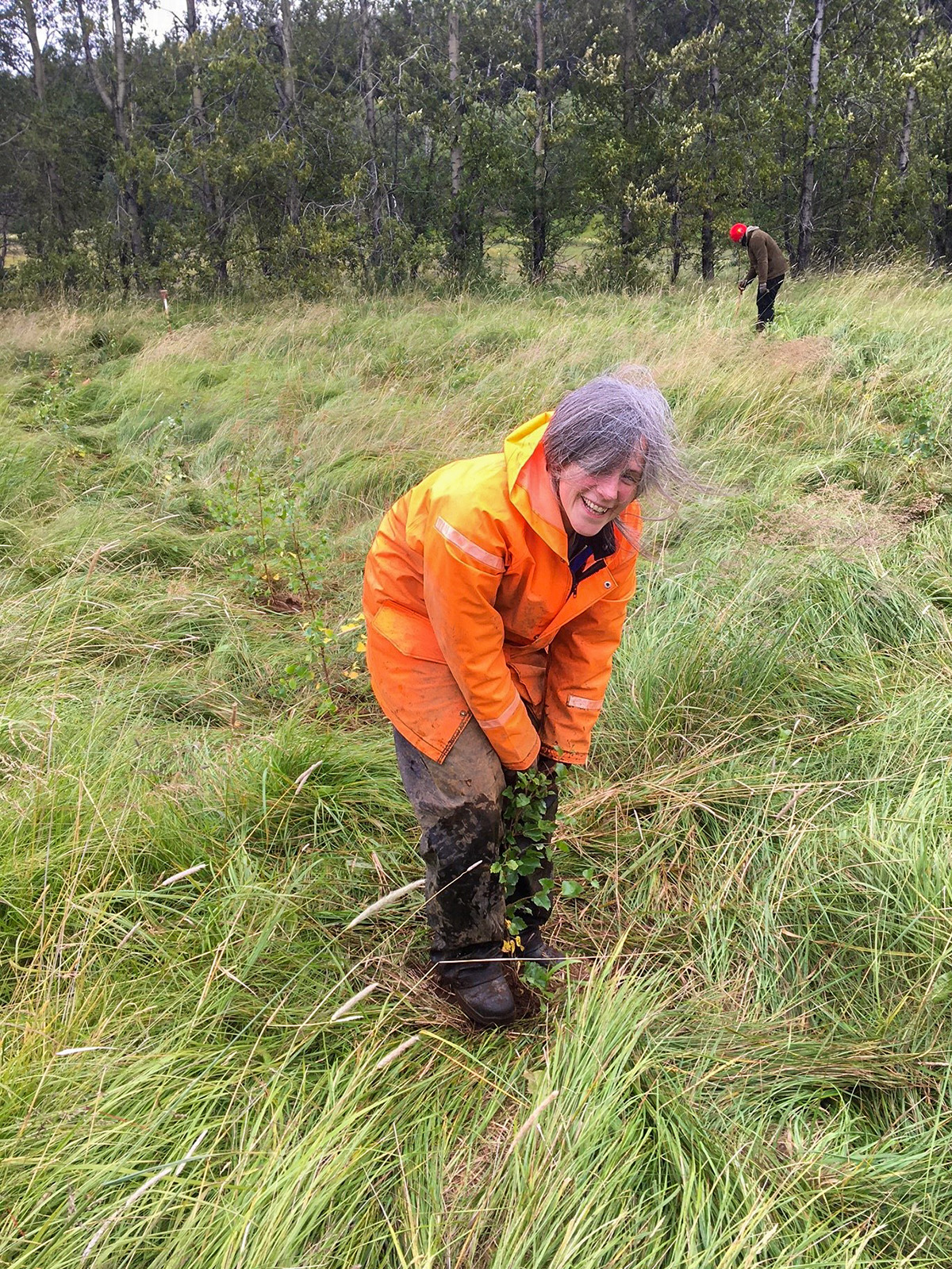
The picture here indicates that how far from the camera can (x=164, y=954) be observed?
1.91 m

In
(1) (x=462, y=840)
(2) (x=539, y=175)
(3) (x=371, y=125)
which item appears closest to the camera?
(1) (x=462, y=840)

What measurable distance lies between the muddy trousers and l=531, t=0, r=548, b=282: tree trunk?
14.9 metres

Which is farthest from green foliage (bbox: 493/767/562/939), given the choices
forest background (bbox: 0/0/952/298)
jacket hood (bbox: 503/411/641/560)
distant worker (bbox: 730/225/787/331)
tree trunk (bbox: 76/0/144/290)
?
tree trunk (bbox: 76/0/144/290)

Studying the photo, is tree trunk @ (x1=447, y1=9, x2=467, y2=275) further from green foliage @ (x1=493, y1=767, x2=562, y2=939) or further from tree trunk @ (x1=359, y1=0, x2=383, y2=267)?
green foliage @ (x1=493, y1=767, x2=562, y2=939)

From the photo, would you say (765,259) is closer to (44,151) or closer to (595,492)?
(595,492)

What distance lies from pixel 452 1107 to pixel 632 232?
15.2 metres

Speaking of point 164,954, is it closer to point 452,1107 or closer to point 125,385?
point 452,1107

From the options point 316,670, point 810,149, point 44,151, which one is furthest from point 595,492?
point 44,151

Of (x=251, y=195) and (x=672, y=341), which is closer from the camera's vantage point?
(x=672, y=341)

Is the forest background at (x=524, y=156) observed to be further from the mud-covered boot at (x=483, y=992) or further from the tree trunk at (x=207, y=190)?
the mud-covered boot at (x=483, y=992)

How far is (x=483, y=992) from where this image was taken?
191 centimetres

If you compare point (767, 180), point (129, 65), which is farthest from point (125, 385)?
point (129, 65)

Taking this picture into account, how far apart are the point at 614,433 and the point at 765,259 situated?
8.18m

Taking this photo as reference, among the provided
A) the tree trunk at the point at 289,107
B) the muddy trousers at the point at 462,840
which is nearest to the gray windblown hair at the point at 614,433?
the muddy trousers at the point at 462,840
